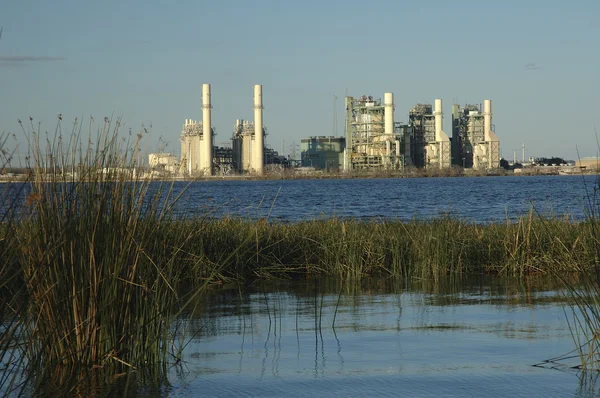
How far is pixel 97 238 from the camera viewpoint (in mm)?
4965

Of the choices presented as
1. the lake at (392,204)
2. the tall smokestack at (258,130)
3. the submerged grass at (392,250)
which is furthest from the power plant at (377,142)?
the submerged grass at (392,250)

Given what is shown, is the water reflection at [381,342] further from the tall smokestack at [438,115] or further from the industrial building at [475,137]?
the industrial building at [475,137]

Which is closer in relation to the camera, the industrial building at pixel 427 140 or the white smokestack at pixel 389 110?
the white smokestack at pixel 389 110

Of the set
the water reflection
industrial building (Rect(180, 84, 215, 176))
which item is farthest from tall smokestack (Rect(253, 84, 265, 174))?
the water reflection

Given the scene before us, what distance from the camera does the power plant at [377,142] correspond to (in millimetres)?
105188

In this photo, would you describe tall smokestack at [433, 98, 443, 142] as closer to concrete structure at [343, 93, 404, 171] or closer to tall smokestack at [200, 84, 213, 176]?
concrete structure at [343, 93, 404, 171]

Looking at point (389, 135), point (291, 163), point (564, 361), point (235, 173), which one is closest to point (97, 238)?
point (564, 361)

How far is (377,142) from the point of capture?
10669 centimetres

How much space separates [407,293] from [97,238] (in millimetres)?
4887

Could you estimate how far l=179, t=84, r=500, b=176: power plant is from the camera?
105188 millimetres

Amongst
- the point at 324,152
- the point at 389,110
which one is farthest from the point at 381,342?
the point at 324,152

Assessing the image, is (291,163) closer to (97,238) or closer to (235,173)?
(235,173)

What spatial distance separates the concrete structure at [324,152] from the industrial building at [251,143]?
47.1 feet

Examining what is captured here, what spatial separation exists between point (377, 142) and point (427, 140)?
11058 millimetres
